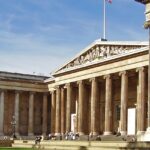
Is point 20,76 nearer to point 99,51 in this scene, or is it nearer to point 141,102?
point 99,51

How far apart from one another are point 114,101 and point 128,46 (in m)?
10.5

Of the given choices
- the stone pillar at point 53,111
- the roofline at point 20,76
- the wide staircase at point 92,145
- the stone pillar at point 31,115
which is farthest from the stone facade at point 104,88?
the wide staircase at point 92,145

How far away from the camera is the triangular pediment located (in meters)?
68.3

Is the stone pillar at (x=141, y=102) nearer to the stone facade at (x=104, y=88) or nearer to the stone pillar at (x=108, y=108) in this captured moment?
the stone facade at (x=104, y=88)

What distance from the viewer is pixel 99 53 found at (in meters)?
74.6

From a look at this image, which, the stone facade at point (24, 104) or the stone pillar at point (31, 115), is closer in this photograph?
the stone facade at point (24, 104)

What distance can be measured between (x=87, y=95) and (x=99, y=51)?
8675 millimetres

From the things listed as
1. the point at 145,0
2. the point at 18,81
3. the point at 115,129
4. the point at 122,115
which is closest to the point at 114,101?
the point at 115,129

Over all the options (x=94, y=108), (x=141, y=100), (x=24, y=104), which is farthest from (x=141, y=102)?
(x=24, y=104)

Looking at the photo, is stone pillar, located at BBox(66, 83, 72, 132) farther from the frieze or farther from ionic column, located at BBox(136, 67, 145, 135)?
ionic column, located at BBox(136, 67, 145, 135)

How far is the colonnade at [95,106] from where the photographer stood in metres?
63.9

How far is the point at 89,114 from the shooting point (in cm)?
7962

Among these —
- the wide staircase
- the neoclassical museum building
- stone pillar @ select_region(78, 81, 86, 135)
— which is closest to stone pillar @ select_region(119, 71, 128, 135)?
the neoclassical museum building

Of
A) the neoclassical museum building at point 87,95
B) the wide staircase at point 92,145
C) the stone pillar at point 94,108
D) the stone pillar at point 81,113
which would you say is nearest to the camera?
the wide staircase at point 92,145
